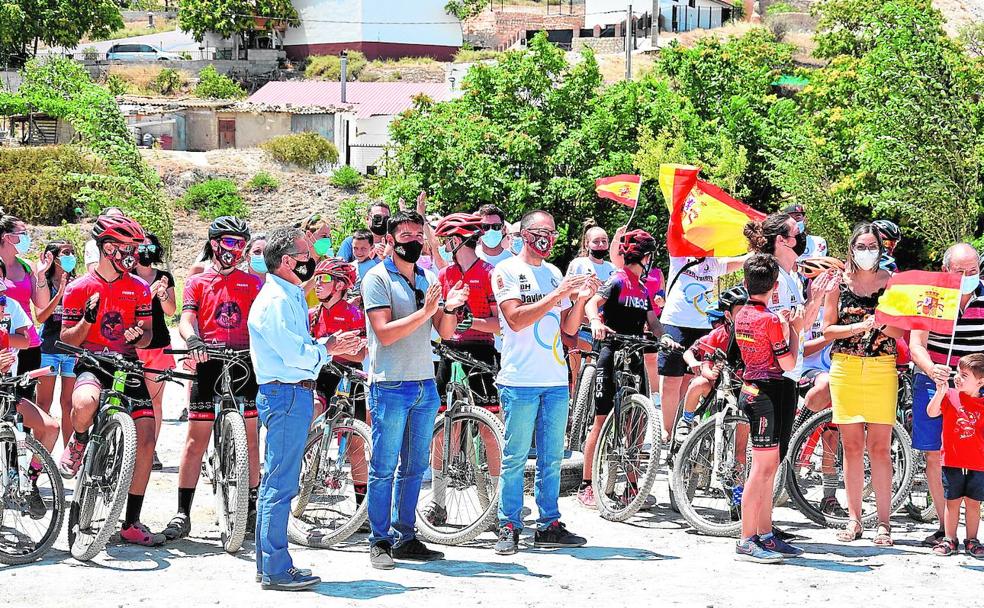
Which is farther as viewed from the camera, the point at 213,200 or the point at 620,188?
the point at 213,200

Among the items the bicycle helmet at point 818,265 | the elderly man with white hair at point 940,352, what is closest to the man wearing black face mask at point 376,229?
the bicycle helmet at point 818,265

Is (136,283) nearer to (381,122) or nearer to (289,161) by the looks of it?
(289,161)

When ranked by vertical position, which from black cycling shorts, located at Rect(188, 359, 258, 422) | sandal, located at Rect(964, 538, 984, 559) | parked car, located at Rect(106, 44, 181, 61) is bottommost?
sandal, located at Rect(964, 538, 984, 559)

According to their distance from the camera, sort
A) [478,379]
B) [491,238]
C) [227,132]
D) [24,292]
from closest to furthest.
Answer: [478,379] → [491,238] → [24,292] → [227,132]

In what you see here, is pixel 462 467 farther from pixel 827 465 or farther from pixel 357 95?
pixel 357 95

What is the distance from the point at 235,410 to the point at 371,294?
1.24m

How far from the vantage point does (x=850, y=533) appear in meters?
8.36

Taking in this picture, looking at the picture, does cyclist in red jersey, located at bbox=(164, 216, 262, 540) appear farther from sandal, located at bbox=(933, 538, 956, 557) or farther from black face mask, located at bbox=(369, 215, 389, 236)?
sandal, located at bbox=(933, 538, 956, 557)

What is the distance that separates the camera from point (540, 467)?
320 inches

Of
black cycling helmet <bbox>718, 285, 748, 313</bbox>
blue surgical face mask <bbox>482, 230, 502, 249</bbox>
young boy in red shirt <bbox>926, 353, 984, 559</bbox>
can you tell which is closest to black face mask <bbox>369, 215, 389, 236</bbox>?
blue surgical face mask <bbox>482, 230, 502, 249</bbox>

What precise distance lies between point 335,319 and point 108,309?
181cm

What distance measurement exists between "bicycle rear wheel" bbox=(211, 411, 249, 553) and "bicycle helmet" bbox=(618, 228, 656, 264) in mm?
3311

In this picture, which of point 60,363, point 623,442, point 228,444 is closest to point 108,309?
point 228,444

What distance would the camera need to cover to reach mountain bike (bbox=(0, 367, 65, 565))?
7629 millimetres
